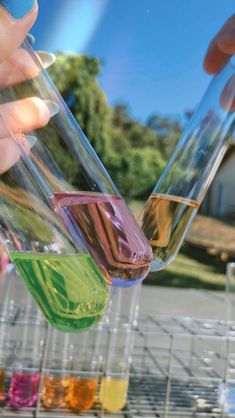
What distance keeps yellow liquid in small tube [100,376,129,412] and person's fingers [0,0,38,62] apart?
462 mm

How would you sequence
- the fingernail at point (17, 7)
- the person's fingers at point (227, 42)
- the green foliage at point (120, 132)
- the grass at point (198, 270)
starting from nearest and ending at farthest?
the fingernail at point (17, 7)
the person's fingers at point (227, 42)
the green foliage at point (120, 132)
the grass at point (198, 270)

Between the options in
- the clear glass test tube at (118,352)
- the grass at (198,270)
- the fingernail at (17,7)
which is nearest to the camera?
the fingernail at (17,7)

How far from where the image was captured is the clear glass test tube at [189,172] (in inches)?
11.6

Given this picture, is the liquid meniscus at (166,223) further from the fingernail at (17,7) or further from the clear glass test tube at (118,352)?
the clear glass test tube at (118,352)

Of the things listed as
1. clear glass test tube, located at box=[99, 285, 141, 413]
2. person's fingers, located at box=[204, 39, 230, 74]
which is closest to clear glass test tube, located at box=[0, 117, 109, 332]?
person's fingers, located at box=[204, 39, 230, 74]

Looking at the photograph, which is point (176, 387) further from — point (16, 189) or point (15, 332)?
point (16, 189)

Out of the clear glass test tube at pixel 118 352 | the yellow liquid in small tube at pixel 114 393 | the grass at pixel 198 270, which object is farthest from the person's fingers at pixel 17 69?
the grass at pixel 198 270

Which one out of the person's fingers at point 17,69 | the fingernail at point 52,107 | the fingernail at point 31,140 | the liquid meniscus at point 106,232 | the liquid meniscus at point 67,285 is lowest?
the liquid meniscus at point 67,285

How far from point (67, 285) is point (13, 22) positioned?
0.12 metres

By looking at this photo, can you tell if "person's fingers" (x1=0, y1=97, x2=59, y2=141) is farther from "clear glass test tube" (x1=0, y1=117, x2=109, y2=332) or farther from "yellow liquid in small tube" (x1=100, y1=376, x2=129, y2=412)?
"yellow liquid in small tube" (x1=100, y1=376, x2=129, y2=412)

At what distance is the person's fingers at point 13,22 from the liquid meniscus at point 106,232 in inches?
2.6

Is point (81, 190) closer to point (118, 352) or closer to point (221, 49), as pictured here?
point (221, 49)

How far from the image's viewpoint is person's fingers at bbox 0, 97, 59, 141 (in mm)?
248

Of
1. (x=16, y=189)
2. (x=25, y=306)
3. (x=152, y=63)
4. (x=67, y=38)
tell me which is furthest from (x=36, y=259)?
(x=152, y=63)
